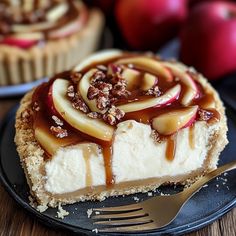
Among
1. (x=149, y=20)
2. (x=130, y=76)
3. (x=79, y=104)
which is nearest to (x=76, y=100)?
(x=79, y=104)

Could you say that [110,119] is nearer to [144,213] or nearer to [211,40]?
[144,213]

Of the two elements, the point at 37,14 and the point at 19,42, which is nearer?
the point at 19,42

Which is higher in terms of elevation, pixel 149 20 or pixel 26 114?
pixel 26 114

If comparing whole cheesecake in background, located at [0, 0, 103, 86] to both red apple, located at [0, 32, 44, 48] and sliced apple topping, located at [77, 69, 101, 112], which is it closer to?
red apple, located at [0, 32, 44, 48]

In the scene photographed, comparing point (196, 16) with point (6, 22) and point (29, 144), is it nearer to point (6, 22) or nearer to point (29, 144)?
point (6, 22)

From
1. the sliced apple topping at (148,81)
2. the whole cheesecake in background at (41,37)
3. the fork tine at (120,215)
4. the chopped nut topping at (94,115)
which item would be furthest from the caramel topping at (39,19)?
the fork tine at (120,215)

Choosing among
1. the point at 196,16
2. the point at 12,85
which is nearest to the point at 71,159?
the point at 12,85
